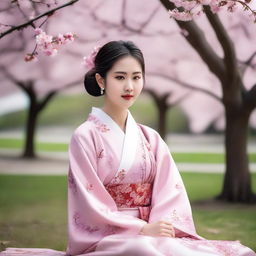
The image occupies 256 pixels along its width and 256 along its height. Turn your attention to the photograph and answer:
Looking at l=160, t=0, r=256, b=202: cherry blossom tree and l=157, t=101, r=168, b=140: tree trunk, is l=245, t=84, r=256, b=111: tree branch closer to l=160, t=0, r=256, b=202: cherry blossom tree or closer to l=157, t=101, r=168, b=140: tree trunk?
l=160, t=0, r=256, b=202: cherry blossom tree

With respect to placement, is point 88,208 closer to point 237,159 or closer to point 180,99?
point 237,159

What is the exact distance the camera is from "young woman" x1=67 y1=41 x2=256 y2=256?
7.36 feet

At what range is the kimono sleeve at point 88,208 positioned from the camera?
2.25 meters

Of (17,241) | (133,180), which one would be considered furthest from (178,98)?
(133,180)

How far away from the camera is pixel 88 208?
7.41 ft

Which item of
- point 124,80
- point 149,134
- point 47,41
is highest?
point 47,41

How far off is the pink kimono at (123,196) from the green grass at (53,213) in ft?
4.04

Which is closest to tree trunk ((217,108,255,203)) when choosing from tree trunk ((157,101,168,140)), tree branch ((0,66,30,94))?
tree trunk ((157,101,168,140))

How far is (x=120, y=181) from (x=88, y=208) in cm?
20

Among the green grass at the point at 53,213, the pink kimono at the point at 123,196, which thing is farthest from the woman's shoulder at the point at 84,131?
the green grass at the point at 53,213

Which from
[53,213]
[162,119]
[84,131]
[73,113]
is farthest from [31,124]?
[84,131]

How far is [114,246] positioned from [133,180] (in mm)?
334

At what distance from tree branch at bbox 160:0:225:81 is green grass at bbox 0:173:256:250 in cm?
110

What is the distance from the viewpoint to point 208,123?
23.1 feet
